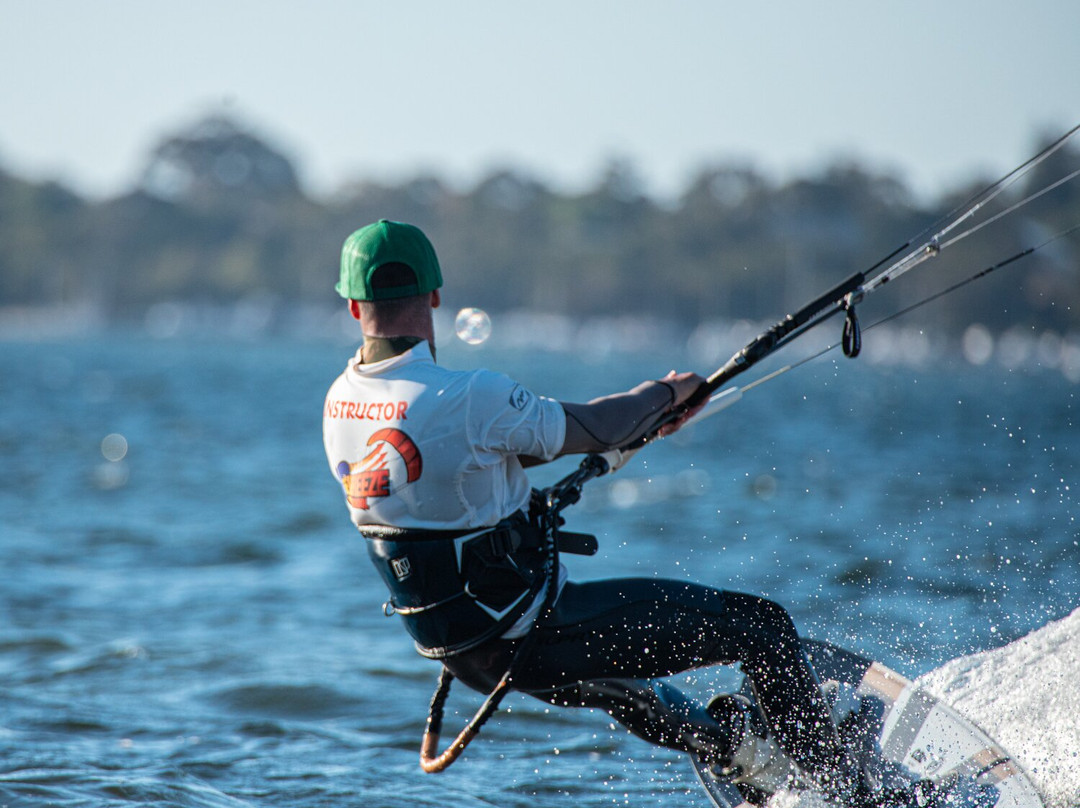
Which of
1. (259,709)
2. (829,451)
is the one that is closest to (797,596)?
(259,709)

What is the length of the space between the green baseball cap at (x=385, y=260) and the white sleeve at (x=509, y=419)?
0.37 metres

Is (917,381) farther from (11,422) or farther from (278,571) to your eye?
(278,571)

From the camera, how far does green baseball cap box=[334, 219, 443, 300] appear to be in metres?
3.98

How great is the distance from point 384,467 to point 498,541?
43 cm

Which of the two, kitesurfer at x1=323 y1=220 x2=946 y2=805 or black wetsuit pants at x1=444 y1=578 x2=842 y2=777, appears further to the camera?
black wetsuit pants at x1=444 y1=578 x2=842 y2=777

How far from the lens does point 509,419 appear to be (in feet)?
12.8

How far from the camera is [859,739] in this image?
5.07 meters

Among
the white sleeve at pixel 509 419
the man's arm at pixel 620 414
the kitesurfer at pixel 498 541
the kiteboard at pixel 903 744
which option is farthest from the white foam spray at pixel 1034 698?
the white sleeve at pixel 509 419

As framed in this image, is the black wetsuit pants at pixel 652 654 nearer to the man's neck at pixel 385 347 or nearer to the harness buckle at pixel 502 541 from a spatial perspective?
the harness buckle at pixel 502 541

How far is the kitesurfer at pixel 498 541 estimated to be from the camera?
3.94 metres

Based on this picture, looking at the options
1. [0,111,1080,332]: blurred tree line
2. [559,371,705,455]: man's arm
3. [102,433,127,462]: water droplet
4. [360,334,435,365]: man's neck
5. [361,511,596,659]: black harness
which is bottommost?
[361,511,596,659]: black harness

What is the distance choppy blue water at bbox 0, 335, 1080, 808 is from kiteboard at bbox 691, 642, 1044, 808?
1246 millimetres

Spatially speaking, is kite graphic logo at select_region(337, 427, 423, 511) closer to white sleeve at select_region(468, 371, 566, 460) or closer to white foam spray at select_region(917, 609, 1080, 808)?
white sleeve at select_region(468, 371, 566, 460)

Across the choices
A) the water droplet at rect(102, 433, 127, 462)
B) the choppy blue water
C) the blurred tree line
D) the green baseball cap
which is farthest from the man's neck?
the blurred tree line
